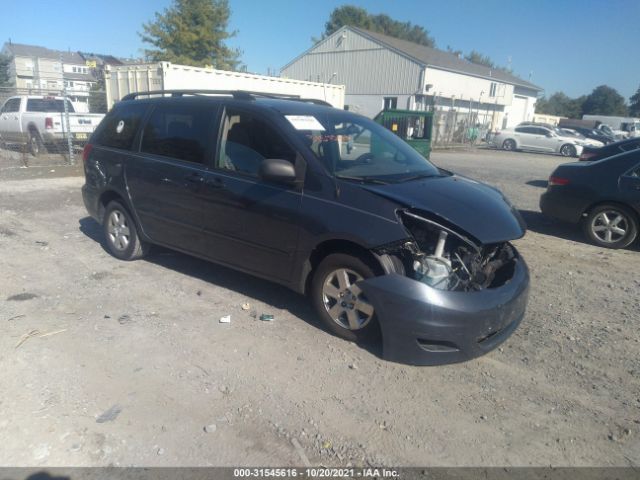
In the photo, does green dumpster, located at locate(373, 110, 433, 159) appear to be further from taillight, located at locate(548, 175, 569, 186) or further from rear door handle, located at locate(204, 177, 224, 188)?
rear door handle, located at locate(204, 177, 224, 188)

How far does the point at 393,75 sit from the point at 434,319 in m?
36.4

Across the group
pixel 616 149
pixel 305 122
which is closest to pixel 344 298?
pixel 305 122

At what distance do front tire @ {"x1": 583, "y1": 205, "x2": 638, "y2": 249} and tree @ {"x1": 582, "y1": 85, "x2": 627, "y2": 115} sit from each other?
8341 cm

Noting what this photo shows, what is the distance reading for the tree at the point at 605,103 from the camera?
254 feet

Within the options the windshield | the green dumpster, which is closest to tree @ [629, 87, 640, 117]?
the green dumpster

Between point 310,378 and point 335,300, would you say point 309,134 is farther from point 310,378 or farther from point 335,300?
point 310,378

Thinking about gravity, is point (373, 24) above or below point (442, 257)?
above

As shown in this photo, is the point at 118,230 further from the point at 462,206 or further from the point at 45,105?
the point at 45,105

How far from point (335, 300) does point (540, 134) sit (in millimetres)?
27461

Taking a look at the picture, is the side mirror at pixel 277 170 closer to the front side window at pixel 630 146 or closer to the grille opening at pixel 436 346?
the grille opening at pixel 436 346

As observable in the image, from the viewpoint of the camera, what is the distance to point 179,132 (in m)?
4.99

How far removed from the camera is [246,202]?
14.3 feet

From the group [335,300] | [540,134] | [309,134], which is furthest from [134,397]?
[540,134]

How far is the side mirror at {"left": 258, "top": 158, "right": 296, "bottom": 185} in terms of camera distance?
390cm
